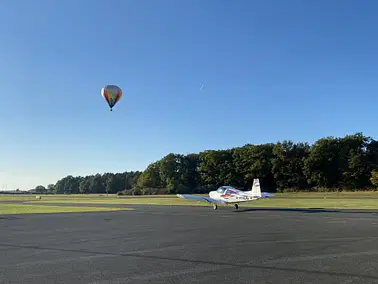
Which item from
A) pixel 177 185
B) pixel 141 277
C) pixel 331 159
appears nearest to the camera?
pixel 141 277

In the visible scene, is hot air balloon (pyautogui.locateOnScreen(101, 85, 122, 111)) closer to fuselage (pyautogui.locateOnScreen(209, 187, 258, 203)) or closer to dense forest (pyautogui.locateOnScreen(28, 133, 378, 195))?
fuselage (pyautogui.locateOnScreen(209, 187, 258, 203))

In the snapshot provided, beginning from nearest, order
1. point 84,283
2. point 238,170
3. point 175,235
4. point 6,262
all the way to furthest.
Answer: point 84,283 < point 6,262 < point 175,235 < point 238,170

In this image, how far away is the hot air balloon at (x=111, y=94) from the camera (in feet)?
135

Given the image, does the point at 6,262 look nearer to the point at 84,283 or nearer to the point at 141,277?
the point at 84,283

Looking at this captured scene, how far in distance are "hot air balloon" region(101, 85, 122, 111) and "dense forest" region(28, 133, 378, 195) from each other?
2528 inches

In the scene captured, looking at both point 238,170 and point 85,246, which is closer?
point 85,246

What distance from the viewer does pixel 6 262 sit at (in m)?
9.52

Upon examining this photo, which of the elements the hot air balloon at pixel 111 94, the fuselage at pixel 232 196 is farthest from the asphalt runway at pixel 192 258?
the hot air balloon at pixel 111 94

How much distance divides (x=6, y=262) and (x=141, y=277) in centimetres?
432

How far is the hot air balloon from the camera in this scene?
41.1m

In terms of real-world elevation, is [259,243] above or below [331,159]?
below

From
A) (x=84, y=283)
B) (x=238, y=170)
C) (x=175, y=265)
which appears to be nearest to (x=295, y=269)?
(x=175, y=265)

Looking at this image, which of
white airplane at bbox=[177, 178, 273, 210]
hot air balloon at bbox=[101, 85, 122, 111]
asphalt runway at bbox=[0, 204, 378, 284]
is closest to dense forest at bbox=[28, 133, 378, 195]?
white airplane at bbox=[177, 178, 273, 210]

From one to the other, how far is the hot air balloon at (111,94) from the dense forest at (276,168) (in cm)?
6421
